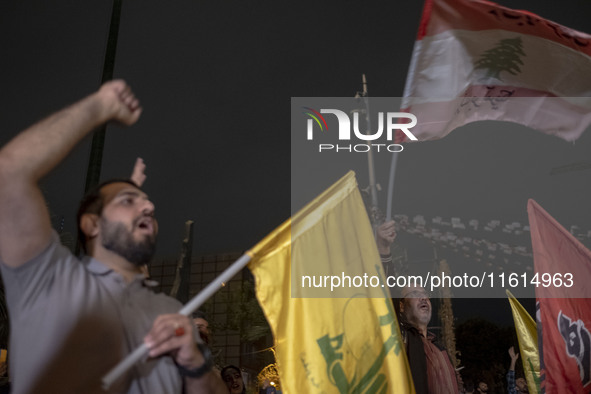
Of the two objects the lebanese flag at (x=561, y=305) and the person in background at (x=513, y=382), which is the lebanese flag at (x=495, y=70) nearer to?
the lebanese flag at (x=561, y=305)

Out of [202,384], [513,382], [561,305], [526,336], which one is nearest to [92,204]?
[202,384]

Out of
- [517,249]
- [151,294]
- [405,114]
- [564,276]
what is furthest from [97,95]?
[517,249]

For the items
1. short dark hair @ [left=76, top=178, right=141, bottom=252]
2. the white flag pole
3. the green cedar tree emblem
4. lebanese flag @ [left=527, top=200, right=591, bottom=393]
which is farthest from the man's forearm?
the green cedar tree emblem

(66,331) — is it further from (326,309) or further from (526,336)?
(526,336)

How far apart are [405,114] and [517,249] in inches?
320

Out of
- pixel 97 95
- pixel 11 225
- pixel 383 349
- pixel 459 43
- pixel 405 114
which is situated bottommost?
pixel 383 349

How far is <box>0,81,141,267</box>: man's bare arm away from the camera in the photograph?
1744 mm

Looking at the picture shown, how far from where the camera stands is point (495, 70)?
531cm

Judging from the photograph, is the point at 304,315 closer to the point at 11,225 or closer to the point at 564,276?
the point at 11,225

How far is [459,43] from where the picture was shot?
530 cm

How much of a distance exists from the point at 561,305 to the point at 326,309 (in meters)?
2.79

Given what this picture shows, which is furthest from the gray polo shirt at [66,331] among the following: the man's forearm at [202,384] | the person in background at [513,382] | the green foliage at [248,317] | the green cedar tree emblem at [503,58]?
the green foliage at [248,317]

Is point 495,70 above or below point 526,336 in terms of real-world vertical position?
above

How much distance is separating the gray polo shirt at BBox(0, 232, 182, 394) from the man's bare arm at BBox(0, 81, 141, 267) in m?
0.08
